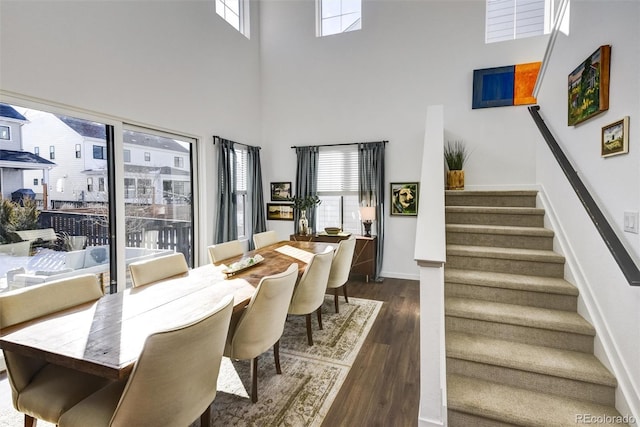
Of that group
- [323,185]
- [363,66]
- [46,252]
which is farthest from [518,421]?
[363,66]

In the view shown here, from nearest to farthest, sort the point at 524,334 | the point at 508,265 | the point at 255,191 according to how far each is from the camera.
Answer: the point at 524,334, the point at 508,265, the point at 255,191

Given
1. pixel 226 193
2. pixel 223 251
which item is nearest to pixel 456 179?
pixel 223 251

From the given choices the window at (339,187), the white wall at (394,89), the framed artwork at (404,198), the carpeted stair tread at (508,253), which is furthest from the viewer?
the window at (339,187)

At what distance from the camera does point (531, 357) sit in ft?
6.44

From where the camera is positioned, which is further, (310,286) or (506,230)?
(506,230)

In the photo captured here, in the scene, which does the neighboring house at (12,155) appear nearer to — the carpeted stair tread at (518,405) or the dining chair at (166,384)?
the dining chair at (166,384)

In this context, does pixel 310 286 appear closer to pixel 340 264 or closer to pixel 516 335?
pixel 340 264

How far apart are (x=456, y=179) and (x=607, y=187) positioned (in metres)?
2.45

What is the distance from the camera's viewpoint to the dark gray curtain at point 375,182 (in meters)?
5.01

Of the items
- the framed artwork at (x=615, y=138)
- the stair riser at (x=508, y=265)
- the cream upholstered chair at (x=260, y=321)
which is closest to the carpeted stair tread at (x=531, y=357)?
the stair riser at (x=508, y=265)

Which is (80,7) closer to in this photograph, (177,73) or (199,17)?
(177,73)

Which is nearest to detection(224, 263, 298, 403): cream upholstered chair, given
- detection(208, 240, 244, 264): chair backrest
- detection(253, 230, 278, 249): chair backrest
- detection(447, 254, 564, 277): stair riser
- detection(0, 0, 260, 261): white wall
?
detection(208, 240, 244, 264): chair backrest

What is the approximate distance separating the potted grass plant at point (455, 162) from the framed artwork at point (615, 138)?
2.36 metres

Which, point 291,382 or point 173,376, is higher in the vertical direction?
point 173,376
